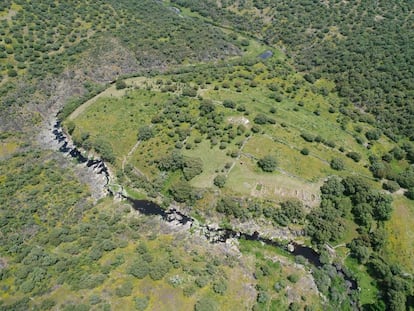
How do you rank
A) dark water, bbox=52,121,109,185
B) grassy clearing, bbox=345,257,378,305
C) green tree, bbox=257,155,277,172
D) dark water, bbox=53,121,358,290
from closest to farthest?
grassy clearing, bbox=345,257,378,305 < dark water, bbox=53,121,358,290 < green tree, bbox=257,155,277,172 < dark water, bbox=52,121,109,185

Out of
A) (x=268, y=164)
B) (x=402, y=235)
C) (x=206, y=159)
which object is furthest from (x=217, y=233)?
(x=402, y=235)

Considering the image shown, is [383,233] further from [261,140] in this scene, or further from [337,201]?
[261,140]

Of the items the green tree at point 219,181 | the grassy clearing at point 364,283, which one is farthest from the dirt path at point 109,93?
the grassy clearing at point 364,283

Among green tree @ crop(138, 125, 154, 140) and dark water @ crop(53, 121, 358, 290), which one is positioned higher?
green tree @ crop(138, 125, 154, 140)

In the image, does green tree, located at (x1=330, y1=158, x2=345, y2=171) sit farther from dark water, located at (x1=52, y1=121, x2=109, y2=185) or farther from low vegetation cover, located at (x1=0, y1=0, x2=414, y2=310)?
dark water, located at (x1=52, y1=121, x2=109, y2=185)

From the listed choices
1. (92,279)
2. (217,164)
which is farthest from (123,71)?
(92,279)

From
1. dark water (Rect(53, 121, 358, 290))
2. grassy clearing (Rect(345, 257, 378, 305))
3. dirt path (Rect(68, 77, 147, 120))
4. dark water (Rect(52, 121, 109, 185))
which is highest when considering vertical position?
dirt path (Rect(68, 77, 147, 120))

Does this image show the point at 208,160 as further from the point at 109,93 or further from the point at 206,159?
the point at 109,93

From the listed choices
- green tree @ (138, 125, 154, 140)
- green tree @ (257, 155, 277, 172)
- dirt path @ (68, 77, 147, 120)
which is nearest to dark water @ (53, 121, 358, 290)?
green tree @ (138, 125, 154, 140)

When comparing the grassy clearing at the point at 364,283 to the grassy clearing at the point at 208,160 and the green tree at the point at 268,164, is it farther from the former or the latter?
the grassy clearing at the point at 208,160
